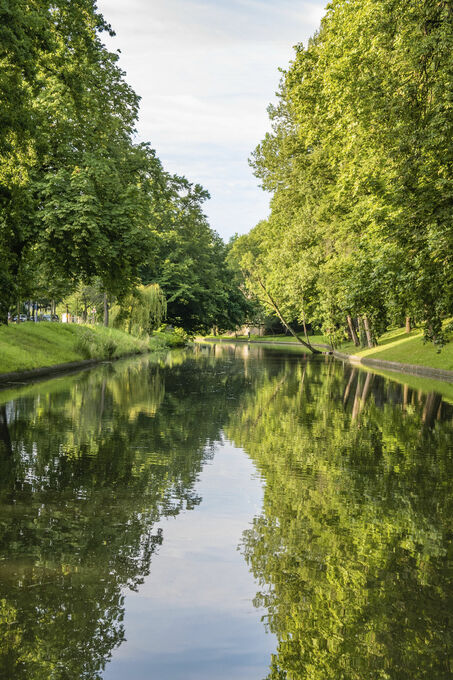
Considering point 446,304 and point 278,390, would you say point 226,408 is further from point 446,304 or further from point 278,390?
point 446,304

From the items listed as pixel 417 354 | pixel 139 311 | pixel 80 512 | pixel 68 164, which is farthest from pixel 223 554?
pixel 139 311

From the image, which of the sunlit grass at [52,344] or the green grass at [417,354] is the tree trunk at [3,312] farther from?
the green grass at [417,354]

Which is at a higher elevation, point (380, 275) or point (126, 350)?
point (380, 275)

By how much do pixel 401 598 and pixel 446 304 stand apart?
56.5ft

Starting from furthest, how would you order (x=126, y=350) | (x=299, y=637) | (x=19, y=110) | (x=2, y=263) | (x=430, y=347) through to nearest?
(x=126, y=350), (x=430, y=347), (x=2, y=263), (x=19, y=110), (x=299, y=637)

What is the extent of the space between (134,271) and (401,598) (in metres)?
21.8

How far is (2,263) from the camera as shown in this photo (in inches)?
657

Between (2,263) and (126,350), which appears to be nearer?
(2,263)

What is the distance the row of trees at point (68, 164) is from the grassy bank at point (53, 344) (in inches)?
92.2

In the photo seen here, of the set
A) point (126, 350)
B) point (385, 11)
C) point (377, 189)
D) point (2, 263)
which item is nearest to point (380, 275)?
point (377, 189)

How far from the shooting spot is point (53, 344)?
29.7 m

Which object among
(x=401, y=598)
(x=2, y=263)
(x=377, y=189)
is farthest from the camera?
(x=377, y=189)

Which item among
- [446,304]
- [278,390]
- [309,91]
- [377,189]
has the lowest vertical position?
[278,390]

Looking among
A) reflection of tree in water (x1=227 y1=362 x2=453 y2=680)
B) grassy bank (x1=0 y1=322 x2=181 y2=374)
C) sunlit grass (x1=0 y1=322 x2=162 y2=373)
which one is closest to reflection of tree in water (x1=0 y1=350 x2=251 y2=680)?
reflection of tree in water (x1=227 y1=362 x2=453 y2=680)
